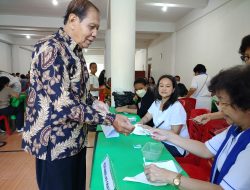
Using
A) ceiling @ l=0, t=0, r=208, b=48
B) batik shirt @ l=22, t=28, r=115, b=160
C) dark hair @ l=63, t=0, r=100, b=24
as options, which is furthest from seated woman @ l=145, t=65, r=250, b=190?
ceiling @ l=0, t=0, r=208, b=48

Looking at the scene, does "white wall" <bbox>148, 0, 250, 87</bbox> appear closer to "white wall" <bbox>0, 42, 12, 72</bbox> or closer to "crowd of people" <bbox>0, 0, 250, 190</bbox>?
"crowd of people" <bbox>0, 0, 250, 190</bbox>

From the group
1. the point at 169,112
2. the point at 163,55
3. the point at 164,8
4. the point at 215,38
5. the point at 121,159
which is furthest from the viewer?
the point at 163,55

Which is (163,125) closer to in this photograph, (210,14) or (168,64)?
(210,14)

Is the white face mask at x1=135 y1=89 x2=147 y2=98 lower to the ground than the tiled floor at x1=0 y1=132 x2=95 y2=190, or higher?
higher

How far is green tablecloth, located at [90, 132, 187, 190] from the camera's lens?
0.95m

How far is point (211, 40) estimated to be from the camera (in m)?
5.27

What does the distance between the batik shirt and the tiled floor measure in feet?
4.18

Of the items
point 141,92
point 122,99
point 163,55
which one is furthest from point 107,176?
point 163,55

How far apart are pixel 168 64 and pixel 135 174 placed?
25.7 ft

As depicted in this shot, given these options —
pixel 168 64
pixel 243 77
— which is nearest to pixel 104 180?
pixel 243 77

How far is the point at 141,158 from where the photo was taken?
1220 millimetres

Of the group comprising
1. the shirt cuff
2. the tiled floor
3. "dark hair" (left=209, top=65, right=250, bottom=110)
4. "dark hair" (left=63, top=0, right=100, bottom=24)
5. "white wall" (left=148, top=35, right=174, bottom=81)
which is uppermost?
"white wall" (left=148, top=35, right=174, bottom=81)

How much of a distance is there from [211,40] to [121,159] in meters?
4.83

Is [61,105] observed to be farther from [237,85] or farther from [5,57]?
[5,57]
